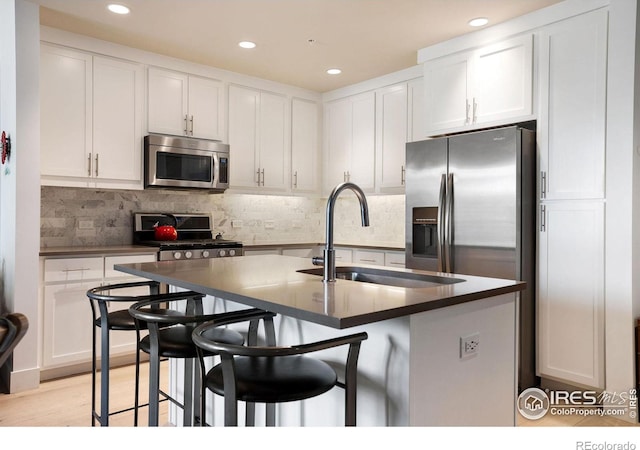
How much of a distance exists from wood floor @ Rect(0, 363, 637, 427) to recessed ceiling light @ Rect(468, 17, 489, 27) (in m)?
2.64

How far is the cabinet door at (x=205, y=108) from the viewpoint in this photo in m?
4.42

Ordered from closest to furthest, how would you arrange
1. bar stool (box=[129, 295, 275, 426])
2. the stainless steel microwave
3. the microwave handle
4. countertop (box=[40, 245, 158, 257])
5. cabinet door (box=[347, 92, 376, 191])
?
bar stool (box=[129, 295, 275, 426]) → countertop (box=[40, 245, 158, 257]) → the stainless steel microwave → the microwave handle → cabinet door (box=[347, 92, 376, 191])

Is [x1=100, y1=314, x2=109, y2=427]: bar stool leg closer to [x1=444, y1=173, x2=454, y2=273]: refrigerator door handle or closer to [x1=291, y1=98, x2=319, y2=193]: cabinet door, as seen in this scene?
[x1=444, y1=173, x2=454, y2=273]: refrigerator door handle

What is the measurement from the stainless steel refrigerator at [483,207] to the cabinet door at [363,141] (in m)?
1.17

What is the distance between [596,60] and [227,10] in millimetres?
2391

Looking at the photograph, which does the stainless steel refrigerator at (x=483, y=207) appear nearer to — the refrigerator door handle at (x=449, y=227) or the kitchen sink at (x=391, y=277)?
the refrigerator door handle at (x=449, y=227)

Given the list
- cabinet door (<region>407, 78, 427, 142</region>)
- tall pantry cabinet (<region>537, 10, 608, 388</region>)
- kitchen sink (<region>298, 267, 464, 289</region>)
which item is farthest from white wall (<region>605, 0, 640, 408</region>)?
cabinet door (<region>407, 78, 427, 142</region>)

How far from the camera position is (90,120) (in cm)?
383

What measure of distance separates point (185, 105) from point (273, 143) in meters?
1.02

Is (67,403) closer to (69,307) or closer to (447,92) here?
(69,307)

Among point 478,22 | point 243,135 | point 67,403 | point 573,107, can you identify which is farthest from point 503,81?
point 67,403

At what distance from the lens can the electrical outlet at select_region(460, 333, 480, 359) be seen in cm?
171

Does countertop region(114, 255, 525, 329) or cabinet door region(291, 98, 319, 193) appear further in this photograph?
cabinet door region(291, 98, 319, 193)
